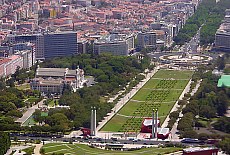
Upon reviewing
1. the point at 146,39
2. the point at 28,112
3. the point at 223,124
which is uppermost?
the point at 146,39

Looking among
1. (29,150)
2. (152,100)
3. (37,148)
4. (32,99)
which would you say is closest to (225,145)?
(37,148)

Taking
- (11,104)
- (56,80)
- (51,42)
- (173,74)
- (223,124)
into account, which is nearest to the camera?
(223,124)

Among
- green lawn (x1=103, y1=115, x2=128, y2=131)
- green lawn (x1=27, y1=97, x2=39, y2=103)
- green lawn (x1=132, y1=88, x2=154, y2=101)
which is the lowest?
green lawn (x1=103, y1=115, x2=128, y2=131)

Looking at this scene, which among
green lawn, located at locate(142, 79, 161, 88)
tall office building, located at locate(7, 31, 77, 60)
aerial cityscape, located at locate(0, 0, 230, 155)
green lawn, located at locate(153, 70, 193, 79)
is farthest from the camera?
tall office building, located at locate(7, 31, 77, 60)

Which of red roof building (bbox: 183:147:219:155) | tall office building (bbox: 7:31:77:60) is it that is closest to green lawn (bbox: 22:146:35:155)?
red roof building (bbox: 183:147:219:155)

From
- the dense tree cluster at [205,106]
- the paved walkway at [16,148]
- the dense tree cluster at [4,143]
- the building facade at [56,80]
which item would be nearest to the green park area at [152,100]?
the dense tree cluster at [205,106]

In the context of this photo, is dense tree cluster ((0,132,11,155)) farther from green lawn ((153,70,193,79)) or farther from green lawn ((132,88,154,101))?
green lawn ((153,70,193,79))

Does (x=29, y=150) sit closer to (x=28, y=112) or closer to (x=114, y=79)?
(x=28, y=112)

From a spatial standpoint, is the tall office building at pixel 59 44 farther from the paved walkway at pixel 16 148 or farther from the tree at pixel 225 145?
the tree at pixel 225 145
